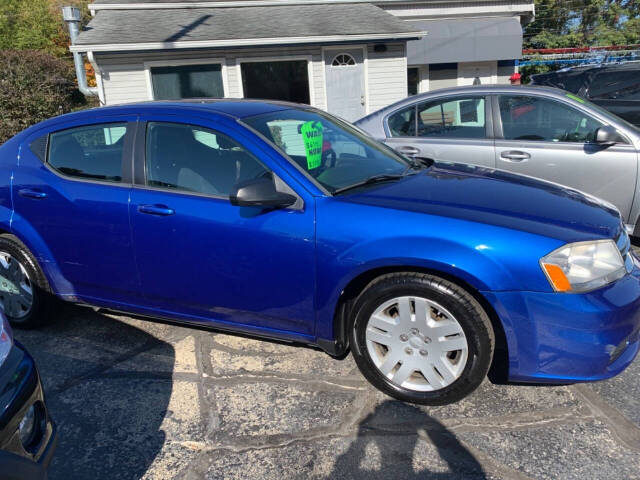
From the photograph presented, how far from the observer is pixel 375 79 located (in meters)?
12.5

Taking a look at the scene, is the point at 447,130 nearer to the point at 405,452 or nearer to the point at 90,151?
the point at 90,151

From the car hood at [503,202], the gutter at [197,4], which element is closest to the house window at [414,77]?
the gutter at [197,4]

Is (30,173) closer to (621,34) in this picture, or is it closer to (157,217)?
(157,217)

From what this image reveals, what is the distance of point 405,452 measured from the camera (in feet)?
8.46

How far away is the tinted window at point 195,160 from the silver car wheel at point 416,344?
107 cm

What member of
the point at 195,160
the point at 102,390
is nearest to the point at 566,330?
the point at 195,160

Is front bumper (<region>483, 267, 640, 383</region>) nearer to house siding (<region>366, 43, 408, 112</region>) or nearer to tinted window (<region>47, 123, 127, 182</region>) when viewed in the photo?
tinted window (<region>47, 123, 127, 182</region>)

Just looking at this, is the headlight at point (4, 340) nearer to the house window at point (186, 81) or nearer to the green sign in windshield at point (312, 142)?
the green sign in windshield at point (312, 142)

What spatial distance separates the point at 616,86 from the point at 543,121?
3208 millimetres

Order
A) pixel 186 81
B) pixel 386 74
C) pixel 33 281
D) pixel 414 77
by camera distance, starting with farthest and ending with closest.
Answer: pixel 414 77 < pixel 386 74 < pixel 186 81 < pixel 33 281

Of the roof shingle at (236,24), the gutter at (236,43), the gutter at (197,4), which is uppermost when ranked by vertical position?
the gutter at (197,4)

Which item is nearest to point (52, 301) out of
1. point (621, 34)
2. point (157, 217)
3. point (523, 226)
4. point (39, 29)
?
point (157, 217)

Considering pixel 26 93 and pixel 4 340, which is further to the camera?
pixel 26 93

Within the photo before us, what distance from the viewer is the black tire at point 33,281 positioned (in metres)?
3.78
